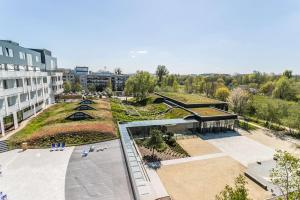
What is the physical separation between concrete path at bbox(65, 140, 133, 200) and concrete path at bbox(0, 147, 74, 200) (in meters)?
0.88

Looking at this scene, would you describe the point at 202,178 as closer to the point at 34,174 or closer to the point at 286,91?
the point at 34,174

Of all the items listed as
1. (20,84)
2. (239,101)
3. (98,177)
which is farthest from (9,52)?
(239,101)

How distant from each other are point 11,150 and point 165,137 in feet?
73.0

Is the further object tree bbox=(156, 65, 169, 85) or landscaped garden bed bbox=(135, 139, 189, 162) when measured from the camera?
tree bbox=(156, 65, 169, 85)

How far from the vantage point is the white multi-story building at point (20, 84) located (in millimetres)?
28297

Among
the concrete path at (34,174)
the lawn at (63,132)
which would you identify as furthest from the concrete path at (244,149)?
the concrete path at (34,174)

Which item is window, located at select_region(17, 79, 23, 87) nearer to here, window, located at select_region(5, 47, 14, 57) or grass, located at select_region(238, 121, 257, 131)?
window, located at select_region(5, 47, 14, 57)

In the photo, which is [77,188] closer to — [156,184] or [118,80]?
[156,184]

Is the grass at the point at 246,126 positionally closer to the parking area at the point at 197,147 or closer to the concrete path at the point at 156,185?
the parking area at the point at 197,147

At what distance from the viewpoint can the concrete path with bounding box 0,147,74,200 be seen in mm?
15048

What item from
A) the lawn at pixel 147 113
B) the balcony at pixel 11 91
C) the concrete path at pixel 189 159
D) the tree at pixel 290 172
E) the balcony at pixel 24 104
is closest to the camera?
the tree at pixel 290 172

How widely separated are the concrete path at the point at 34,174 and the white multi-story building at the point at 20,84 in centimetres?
870

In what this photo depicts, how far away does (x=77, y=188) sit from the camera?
15828mm

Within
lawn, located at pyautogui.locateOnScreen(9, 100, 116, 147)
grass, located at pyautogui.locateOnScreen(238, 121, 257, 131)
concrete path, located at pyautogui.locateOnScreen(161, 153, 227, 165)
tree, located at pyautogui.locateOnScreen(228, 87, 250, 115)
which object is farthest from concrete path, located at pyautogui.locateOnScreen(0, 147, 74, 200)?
tree, located at pyautogui.locateOnScreen(228, 87, 250, 115)
